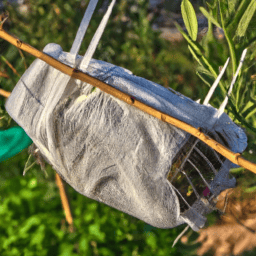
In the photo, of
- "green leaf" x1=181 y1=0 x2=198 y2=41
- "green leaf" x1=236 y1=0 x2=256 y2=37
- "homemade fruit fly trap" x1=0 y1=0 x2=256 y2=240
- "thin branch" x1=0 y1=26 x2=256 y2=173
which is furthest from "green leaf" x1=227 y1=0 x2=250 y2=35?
"thin branch" x1=0 y1=26 x2=256 y2=173

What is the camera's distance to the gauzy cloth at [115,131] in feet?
1.50

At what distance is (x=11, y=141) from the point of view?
22.8 inches

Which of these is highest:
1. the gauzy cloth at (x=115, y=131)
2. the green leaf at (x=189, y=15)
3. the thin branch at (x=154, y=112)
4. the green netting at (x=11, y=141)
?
the green leaf at (x=189, y=15)

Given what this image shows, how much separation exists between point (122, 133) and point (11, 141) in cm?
27

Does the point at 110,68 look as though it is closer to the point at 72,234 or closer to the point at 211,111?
the point at 211,111

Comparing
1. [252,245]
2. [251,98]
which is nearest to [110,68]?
[251,98]

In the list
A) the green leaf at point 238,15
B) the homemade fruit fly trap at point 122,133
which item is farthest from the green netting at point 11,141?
the green leaf at point 238,15

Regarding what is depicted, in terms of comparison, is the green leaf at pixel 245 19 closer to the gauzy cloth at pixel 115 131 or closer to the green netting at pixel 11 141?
the gauzy cloth at pixel 115 131

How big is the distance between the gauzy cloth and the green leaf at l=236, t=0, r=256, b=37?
1.09 ft

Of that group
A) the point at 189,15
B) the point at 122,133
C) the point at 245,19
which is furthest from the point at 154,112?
the point at 245,19

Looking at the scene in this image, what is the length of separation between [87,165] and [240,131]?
0.96ft

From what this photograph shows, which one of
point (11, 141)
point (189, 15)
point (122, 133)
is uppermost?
point (189, 15)

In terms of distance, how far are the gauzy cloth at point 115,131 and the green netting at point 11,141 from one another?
0.09 m

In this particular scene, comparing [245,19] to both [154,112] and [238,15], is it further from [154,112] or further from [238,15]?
[154,112]
